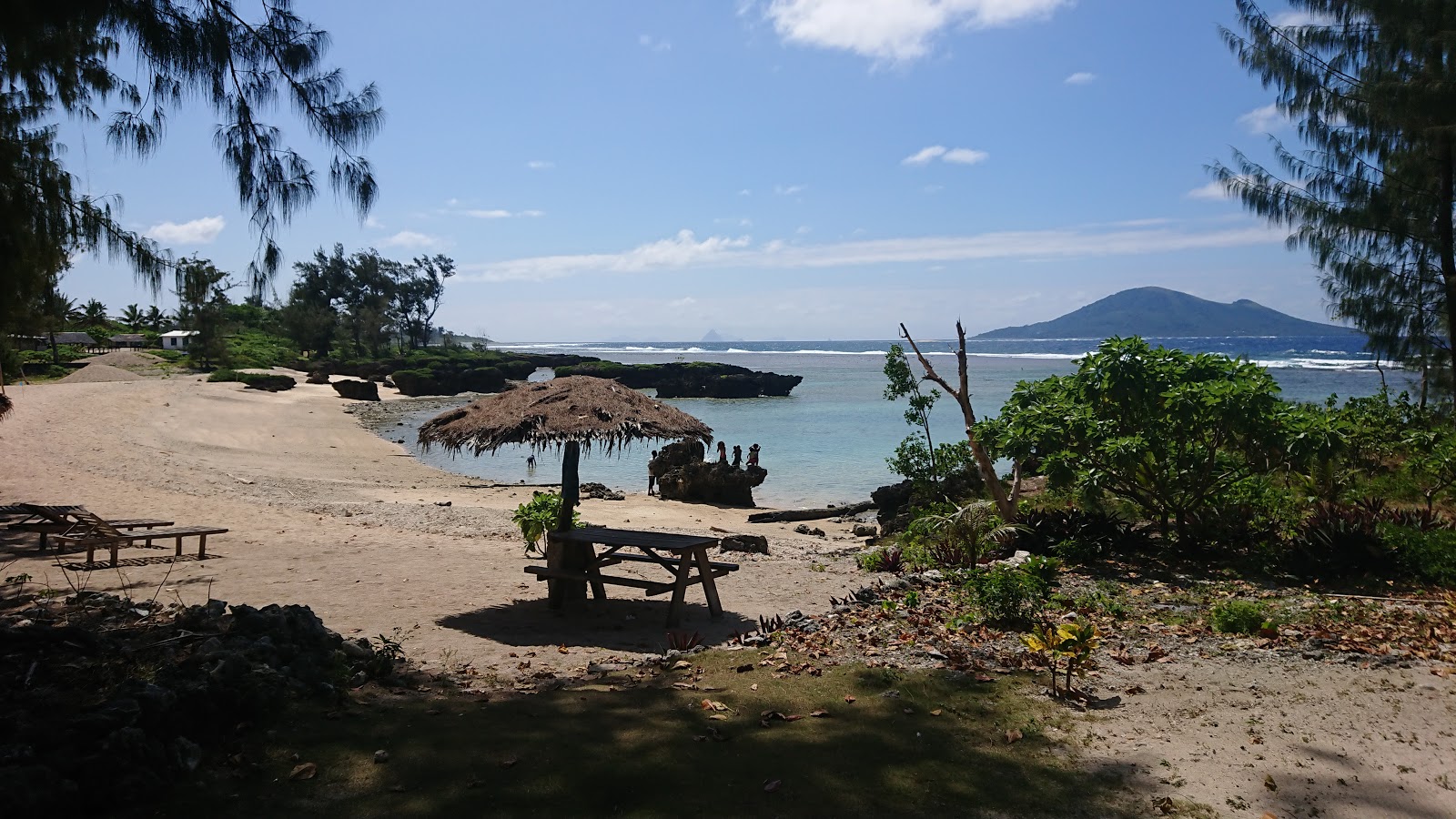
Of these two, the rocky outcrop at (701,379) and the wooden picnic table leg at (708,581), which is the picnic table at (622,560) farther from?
the rocky outcrop at (701,379)

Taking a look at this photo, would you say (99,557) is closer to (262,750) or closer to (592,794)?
(262,750)

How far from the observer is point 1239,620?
6.23m

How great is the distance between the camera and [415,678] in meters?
5.59

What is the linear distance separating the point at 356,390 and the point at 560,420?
41089mm

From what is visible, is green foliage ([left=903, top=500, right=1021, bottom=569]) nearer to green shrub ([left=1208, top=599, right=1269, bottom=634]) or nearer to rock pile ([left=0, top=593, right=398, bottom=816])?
green shrub ([left=1208, top=599, right=1269, bottom=634])

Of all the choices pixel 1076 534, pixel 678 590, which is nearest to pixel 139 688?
pixel 678 590

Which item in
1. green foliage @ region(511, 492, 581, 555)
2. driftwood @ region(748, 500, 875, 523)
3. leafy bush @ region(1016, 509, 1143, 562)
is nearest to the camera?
leafy bush @ region(1016, 509, 1143, 562)

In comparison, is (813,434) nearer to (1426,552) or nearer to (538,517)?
(538,517)

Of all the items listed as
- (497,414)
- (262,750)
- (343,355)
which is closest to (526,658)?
(262,750)

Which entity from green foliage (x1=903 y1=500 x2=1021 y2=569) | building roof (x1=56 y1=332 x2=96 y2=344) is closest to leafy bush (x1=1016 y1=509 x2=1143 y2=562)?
green foliage (x1=903 y1=500 x2=1021 y2=569)

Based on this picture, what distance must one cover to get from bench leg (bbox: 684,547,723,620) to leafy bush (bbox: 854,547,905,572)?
8.85 feet

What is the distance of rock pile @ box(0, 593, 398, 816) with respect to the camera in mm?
3381

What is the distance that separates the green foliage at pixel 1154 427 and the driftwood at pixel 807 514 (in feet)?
31.5

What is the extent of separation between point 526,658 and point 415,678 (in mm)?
1199
